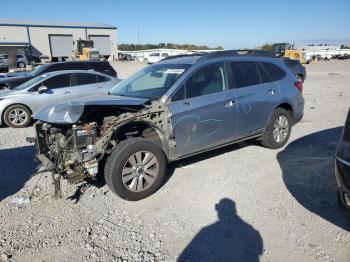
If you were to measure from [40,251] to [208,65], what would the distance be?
11.4 ft

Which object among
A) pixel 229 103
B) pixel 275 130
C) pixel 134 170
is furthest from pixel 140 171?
pixel 275 130

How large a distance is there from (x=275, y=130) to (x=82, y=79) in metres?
6.18

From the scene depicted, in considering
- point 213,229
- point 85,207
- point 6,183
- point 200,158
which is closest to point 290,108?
point 200,158

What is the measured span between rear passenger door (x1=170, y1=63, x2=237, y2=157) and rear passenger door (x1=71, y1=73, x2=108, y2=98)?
5405 mm

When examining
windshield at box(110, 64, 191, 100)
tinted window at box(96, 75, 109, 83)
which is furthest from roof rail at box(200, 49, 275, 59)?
tinted window at box(96, 75, 109, 83)

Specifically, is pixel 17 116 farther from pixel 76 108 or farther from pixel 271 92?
pixel 271 92

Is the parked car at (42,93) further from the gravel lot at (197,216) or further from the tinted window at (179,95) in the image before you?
the tinted window at (179,95)

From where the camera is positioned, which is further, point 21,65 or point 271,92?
point 21,65

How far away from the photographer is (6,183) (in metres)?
5.32

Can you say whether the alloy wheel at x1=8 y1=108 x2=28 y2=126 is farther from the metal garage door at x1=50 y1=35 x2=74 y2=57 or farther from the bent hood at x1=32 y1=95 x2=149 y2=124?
the metal garage door at x1=50 y1=35 x2=74 y2=57

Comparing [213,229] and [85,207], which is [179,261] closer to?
[213,229]

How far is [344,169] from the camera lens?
10.4 feet

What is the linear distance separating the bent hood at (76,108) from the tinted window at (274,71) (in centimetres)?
263

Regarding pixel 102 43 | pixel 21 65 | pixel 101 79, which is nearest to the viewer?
pixel 101 79
